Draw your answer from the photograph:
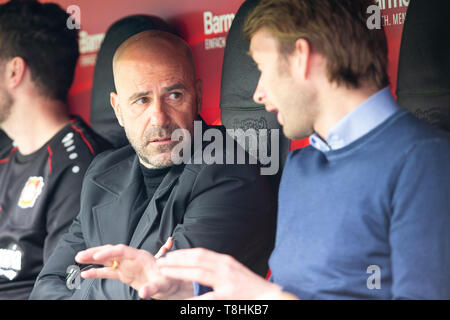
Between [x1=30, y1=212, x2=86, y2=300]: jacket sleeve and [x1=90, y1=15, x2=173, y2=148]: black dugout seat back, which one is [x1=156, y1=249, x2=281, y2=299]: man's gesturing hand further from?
[x1=90, y1=15, x2=173, y2=148]: black dugout seat back

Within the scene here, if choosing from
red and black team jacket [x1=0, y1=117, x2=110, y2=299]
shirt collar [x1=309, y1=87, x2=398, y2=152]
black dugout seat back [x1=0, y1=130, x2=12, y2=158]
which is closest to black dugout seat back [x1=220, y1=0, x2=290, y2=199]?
shirt collar [x1=309, y1=87, x2=398, y2=152]

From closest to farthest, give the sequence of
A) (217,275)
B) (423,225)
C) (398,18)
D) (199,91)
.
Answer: (423,225) → (217,275) → (398,18) → (199,91)

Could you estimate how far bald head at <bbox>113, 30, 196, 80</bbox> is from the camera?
1549 millimetres

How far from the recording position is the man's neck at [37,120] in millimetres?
1878

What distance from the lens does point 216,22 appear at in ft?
5.57

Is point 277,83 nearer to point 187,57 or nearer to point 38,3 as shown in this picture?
point 187,57

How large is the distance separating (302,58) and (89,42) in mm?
1117

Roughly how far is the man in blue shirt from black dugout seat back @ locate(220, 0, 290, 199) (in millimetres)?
271

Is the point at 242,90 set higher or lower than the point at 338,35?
lower

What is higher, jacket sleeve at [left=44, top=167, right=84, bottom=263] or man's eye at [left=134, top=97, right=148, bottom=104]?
man's eye at [left=134, top=97, right=148, bottom=104]

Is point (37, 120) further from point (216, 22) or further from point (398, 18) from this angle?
point (398, 18)

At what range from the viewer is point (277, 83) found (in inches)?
45.4

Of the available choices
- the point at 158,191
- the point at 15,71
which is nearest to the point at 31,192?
the point at 15,71

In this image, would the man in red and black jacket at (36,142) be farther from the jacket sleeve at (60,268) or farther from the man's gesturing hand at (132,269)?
the man's gesturing hand at (132,269)
